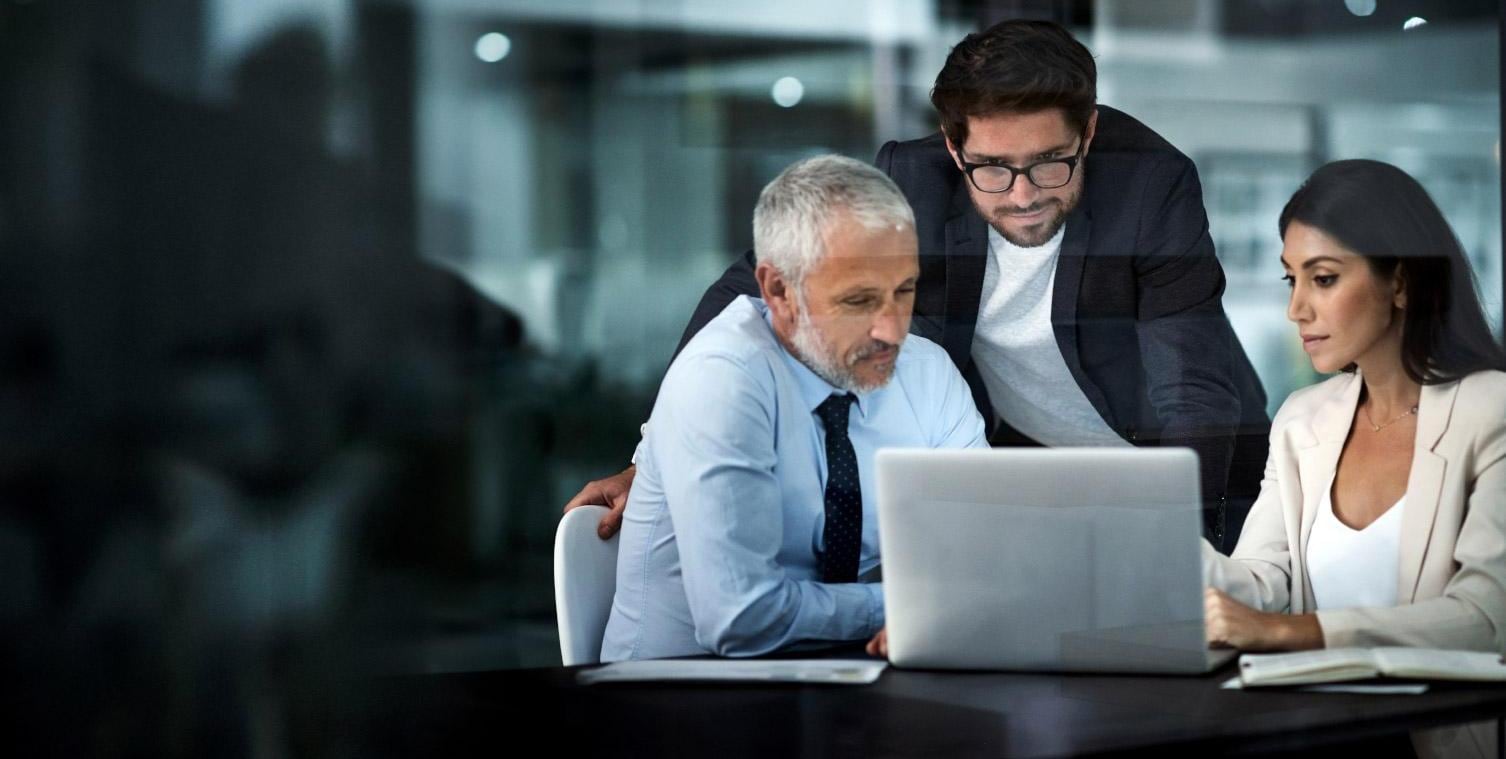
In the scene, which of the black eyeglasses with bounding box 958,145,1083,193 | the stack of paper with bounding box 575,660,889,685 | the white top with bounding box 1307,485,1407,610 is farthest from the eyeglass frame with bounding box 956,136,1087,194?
the stack of paper with bounding box 575,660,889,685

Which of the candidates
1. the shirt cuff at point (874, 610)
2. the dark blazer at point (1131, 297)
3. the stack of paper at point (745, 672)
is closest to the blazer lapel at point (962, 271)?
the dark blazer at point (1131, 297)

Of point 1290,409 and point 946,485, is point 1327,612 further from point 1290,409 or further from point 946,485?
point 946,485

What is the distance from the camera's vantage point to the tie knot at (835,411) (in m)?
2.26

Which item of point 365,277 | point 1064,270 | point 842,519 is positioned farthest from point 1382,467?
point 365,277

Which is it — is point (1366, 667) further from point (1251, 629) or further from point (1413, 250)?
point (1413, 250)

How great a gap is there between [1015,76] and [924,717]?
1.26m

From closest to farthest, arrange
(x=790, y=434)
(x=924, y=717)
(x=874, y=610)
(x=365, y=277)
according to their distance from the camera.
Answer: (x=924, y=717) < (x=874, y=610) < (x=790, y=434) < (x=365, y=277)

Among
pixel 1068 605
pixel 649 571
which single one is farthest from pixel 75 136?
pixel 1068 605

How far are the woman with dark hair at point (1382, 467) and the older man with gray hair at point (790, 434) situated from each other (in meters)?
0.51

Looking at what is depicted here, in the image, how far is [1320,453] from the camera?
2334 mm

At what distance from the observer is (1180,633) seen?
5.86ft

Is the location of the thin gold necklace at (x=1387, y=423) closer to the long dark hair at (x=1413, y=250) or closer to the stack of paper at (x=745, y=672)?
the long dark hair at (x=1413, y=250)

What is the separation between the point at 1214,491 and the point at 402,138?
140cm

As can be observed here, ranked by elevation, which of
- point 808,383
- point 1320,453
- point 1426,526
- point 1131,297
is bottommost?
point 1426,526
